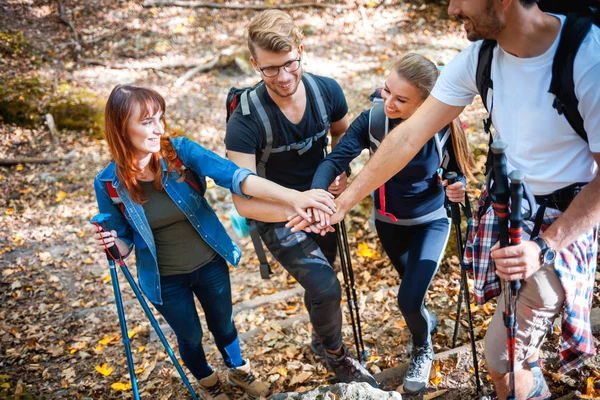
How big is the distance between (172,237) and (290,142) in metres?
1.14

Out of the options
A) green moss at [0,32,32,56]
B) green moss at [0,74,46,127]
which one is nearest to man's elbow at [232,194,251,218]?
green moss at [0,74,46,127]

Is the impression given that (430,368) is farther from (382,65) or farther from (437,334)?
(382,65)

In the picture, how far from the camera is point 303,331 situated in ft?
16.0

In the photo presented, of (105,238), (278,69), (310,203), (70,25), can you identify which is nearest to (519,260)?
(310,203)

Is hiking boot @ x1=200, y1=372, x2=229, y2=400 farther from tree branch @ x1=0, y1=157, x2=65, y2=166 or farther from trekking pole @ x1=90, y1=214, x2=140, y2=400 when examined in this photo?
tree branch @ x1=0, y1=157, x2=65, y2=166

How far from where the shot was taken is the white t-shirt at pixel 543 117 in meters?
2.13

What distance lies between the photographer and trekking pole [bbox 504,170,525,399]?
220 cm

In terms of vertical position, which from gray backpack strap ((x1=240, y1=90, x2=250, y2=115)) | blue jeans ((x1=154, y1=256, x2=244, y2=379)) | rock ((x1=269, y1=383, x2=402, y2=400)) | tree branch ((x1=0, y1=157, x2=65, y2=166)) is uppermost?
gray backpack strap ((x1=240, y1=90, x2=250, y2=115))

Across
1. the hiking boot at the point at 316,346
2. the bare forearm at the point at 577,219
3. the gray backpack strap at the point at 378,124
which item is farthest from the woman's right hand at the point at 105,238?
the bare forearm at the point at 577,219

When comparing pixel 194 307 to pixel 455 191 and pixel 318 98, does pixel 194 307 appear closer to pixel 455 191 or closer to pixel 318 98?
pixel 318 98

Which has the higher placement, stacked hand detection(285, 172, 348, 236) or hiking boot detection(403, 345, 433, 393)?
stacked hand detection(285, 172, 348, 236)

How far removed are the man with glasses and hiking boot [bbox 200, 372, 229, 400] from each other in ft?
3.21

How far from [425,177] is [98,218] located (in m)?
2.37

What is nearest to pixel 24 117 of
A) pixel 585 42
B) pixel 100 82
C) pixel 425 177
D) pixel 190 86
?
pixel 100 82
